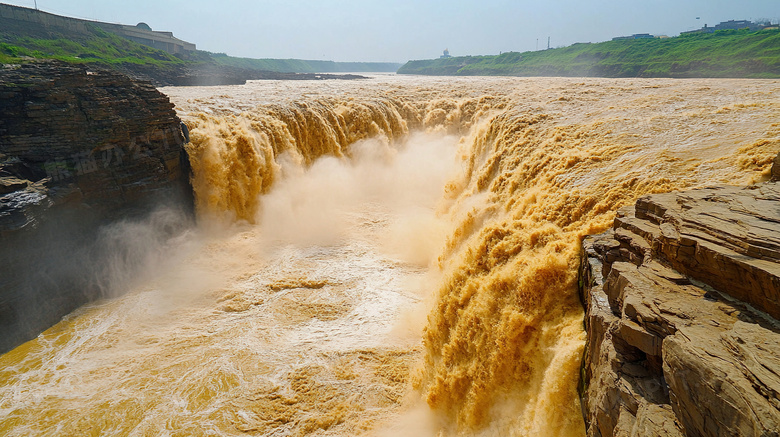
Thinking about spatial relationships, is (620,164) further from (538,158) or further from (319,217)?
(319,217)

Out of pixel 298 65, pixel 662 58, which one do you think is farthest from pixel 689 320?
pixel 298 65

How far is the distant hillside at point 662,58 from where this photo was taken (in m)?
30.0

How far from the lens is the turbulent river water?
5.68 m

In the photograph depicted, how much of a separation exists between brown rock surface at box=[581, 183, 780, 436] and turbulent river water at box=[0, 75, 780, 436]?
0.78m

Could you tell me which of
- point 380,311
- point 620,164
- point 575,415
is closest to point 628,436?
point 575,415

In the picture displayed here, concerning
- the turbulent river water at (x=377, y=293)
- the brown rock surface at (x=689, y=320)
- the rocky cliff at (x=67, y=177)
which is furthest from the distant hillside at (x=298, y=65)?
the brown rock surface at (x=689, y=320)

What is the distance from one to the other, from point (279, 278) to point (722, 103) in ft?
36.9

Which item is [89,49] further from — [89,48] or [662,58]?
[662,58]

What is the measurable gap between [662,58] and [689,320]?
148ft

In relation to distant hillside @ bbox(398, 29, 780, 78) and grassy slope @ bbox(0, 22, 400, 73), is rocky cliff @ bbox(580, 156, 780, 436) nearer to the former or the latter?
grassy slope @ bbox(0, 22, 400, 73)

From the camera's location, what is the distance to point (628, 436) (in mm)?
3170

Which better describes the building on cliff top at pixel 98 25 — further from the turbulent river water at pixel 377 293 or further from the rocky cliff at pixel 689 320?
the rocky cliff at pixel 689 320

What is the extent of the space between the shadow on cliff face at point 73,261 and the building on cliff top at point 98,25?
29075 mm

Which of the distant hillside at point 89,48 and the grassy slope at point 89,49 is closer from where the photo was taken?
the grassy slope at point 89,49
